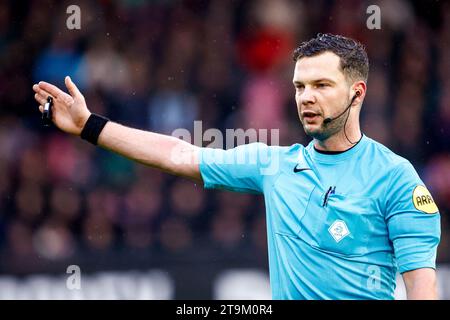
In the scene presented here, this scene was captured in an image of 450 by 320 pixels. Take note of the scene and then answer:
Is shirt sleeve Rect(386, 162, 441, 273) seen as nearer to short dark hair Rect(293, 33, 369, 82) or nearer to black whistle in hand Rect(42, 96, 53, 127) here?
short dark hair Rect(293, 33, 369, 82)

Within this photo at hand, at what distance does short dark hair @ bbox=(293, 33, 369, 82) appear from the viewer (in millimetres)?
4407

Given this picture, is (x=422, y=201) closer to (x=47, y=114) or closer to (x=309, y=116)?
(x=309, y=116)

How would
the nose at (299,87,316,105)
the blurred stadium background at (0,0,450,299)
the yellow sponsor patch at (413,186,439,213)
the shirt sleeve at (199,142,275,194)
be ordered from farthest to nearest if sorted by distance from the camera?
1. the blurred stadium background at (0,0,450,299)
2. the shirt sleeve at (199,142,275,194)
3. the nose at (299,87,316,105)
4. the yellow sponsor patch at (413,186,439,213)

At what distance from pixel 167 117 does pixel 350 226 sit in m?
5.92

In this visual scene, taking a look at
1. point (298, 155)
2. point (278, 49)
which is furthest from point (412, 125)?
point (298, 155)

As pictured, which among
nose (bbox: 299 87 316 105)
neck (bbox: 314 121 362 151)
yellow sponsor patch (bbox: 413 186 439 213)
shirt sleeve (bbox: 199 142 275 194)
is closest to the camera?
yellow sponsor patch (bbox: 413 186 439 213)

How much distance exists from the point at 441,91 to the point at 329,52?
6.00m

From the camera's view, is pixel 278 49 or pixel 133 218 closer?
pixel 133 218

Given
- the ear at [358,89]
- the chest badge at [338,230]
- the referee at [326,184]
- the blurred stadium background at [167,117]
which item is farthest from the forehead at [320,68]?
the blurred stadium background at [167,117]

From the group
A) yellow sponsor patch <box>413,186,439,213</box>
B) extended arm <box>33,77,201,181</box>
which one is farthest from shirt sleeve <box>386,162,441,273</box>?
extended arm <box>33,77,201,181</box>

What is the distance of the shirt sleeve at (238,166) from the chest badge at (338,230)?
0.50 metres
